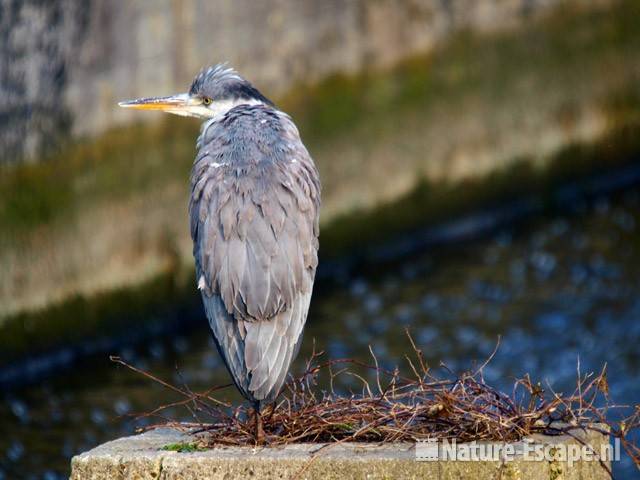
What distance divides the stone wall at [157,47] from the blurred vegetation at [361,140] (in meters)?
0.20

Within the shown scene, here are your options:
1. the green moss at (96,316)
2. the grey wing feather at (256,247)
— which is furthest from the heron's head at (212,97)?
the green moss at (96,316)

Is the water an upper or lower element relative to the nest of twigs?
upper

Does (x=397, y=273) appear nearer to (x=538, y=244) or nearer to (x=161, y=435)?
(x=538, y=244)

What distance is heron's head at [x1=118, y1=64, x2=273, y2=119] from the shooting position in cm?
587

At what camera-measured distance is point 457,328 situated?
33.0 feet

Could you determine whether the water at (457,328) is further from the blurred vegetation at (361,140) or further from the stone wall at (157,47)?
the stone wall at (157,47)

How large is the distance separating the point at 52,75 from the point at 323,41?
303cm

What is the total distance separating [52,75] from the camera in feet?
31.1

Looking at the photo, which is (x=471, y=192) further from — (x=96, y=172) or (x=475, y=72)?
(x=96, y=172)

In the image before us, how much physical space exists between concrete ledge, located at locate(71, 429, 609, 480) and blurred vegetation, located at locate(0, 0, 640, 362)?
16.9 ft

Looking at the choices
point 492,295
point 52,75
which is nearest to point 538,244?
point 492,295

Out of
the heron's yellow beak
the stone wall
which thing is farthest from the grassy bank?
the heron's yellow beak

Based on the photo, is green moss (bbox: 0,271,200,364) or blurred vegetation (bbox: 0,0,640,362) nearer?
green moss (bbox: 0,271,200,364)

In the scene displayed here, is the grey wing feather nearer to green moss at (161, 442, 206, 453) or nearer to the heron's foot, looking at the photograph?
the heron's foot
